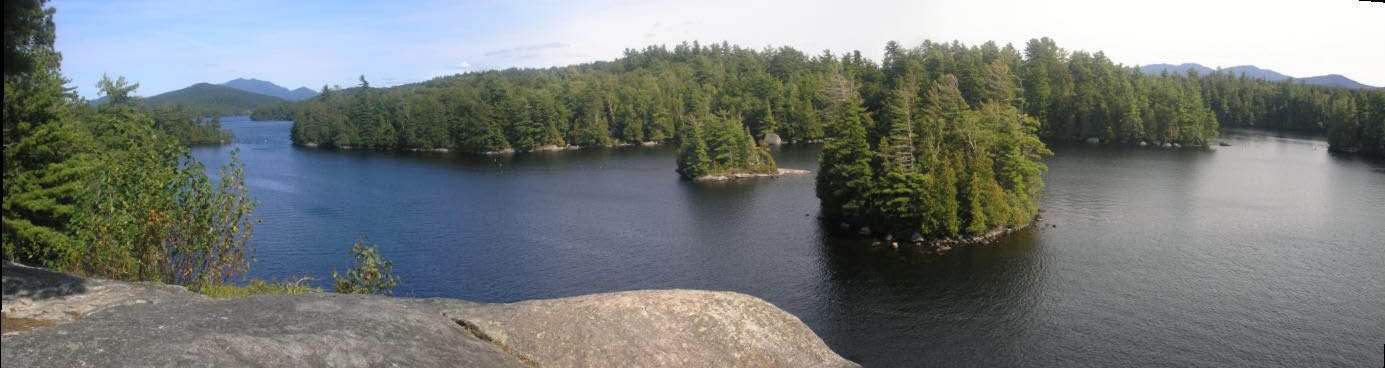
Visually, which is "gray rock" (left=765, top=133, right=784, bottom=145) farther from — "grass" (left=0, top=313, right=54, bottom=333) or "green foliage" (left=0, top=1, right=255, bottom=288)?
"grass" (left=0, top=313, right=54, bottom=333)

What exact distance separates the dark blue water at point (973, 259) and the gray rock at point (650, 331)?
15.3 m

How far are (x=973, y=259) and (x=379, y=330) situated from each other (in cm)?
3778

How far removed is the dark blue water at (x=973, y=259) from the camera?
3123 cm

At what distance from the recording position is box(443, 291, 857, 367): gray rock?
45.9 ft

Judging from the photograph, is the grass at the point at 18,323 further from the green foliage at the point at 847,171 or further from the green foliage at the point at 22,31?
the green foliage at the point at 847,171

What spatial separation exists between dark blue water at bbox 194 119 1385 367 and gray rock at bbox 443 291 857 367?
50.1 feet

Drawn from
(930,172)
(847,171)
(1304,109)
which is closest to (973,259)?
(930,172)

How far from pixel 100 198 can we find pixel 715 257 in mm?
29389

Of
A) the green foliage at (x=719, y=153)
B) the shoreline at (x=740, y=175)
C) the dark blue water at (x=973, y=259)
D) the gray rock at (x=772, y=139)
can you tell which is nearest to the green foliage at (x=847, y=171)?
the dark blue water at (x=973, y=259)

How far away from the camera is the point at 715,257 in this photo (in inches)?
1789

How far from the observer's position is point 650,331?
578 inches

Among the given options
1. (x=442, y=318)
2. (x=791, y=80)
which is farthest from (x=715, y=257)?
(x=791, y=80)

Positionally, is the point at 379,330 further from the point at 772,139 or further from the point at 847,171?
the point at 772,139

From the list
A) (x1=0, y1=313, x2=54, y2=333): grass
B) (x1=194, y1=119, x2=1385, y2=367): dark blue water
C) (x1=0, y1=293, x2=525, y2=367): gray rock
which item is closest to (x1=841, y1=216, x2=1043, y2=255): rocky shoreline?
(x1=194, y1=119, x2=1385, y2=367): dark blue water
